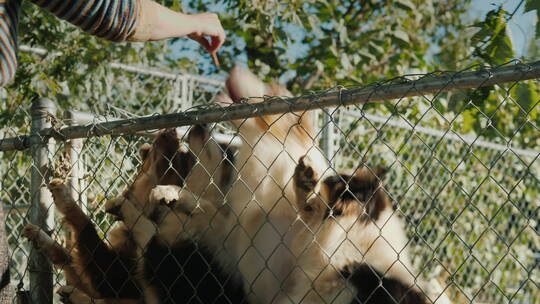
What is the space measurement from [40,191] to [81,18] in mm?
1269

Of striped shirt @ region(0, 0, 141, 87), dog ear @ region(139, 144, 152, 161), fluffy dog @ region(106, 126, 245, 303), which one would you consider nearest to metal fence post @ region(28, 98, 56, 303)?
fluffy dog @ region(106, 126, 245, 303)

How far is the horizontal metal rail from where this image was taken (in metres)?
1.86

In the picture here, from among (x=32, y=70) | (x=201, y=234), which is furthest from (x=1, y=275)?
(x=32, y=70)

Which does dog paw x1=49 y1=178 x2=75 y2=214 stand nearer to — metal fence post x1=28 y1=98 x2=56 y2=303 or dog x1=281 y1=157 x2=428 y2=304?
metal fence post x1=28 y1=98 x2=56 y2=303

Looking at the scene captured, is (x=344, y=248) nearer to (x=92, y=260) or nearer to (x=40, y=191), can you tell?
(x=92, y=260)

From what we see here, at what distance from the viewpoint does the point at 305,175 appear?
2.71 m

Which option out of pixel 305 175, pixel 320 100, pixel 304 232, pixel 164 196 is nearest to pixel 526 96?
pixel 320 100

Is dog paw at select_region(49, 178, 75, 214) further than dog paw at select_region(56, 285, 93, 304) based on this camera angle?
No

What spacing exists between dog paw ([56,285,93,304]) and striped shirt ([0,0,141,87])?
1.79m

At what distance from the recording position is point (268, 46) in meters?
7.35

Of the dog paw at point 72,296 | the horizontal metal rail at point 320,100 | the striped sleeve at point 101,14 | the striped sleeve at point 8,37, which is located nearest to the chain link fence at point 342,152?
the horizontal metal rail at point 320,100

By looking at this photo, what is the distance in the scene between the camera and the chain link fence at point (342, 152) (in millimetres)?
2102

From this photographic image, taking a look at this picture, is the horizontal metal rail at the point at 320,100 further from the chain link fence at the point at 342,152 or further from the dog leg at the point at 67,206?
the dog leg at the point at 67,206

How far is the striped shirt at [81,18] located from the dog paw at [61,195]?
106 cm
